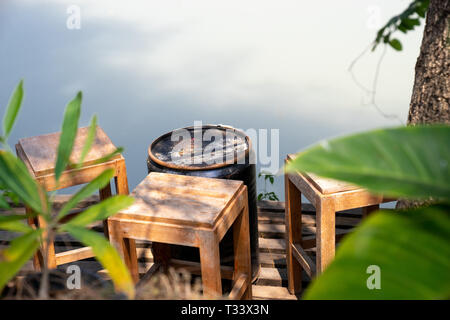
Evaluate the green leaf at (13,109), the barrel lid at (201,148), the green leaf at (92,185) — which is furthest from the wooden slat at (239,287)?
the green leaf at (13,109)

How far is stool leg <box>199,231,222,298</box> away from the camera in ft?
4.92

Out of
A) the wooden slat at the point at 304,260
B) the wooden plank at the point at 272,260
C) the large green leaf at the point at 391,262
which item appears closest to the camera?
the large green leaf at the point at 391,262

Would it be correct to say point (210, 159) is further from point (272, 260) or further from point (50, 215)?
point (50, 215)

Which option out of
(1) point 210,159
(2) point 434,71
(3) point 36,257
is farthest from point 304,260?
(3) point 36,257

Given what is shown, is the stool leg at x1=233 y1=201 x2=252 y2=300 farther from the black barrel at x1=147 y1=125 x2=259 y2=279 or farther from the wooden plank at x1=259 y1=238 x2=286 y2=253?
the wooden plank at x1=259 y1=238 x2=286 y2=253

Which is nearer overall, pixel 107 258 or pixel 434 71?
pixel 107 258

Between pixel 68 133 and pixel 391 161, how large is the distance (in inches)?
24.5

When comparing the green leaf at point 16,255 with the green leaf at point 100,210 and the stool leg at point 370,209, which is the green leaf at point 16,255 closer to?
the green leaf at point 100,210

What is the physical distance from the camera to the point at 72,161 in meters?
1.91

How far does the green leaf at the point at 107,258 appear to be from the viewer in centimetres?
83

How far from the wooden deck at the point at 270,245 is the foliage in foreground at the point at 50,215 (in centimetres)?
138
